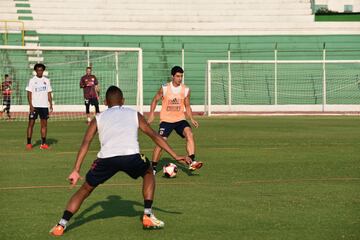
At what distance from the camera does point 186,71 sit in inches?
1778

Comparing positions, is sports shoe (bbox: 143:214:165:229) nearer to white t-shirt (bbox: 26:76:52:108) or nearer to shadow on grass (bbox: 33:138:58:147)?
white t-shirt (bbox: 26:76:52:108)

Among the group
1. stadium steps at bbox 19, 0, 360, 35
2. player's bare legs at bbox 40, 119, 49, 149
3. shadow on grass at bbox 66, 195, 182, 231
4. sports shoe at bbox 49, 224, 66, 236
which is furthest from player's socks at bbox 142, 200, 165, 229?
stadium steps at bbox 19, 0, 360, 35

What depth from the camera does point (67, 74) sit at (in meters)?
41.7

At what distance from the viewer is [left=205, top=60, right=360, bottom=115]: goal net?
4409cm

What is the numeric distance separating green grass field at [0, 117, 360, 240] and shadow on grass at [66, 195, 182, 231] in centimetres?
1

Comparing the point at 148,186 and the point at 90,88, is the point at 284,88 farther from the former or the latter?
the point at 148,186

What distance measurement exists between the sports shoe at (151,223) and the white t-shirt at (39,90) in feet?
38.9

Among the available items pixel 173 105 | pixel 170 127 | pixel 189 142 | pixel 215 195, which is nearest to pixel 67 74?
pixel 173 105

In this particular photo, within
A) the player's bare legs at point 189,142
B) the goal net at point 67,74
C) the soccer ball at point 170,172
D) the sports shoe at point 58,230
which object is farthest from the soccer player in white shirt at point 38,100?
the goal net at point 67,74

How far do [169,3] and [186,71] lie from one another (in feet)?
23.4

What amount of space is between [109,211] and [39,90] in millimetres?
10499

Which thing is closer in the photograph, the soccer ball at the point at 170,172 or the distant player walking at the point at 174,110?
the soccer ball at the point at 170,172

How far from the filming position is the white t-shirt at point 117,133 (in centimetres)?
945

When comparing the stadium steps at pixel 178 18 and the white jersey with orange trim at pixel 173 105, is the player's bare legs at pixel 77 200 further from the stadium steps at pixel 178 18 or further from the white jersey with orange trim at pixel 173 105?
the stadium steps at pixel 178 18
